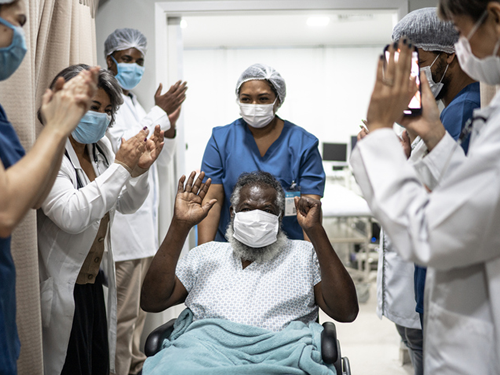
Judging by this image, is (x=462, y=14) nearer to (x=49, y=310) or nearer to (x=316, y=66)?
(x=49, y=310)

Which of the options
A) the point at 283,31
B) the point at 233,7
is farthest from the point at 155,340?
the point at 283,31

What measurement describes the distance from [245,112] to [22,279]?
1.25 metres

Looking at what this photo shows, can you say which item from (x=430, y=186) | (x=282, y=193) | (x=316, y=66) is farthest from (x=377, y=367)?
(x=316, y=66)

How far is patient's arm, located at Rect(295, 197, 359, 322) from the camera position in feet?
5.22

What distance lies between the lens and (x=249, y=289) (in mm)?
1704

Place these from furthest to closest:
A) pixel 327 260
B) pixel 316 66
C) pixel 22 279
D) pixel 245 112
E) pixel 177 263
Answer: pixel 316 66
pixel 245 112
pixel 177 263
pixel 327 260
pixel 22 279

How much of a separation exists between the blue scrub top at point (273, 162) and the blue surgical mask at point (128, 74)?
75 centimetres

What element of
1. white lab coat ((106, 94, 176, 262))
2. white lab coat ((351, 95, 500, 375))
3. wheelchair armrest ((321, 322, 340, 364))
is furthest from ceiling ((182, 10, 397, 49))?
white lab coat ((351, 95, 500, 375))

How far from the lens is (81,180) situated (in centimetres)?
170

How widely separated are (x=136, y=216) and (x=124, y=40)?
104cm

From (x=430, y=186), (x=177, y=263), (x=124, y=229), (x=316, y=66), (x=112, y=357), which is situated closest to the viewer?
(x=430, y=186)

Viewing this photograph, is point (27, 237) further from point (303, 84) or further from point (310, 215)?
point (303, 84)

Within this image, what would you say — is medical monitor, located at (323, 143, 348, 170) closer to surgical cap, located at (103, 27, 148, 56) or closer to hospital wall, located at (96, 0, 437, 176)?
hospital wall, located at (96, 0, 437, 176)

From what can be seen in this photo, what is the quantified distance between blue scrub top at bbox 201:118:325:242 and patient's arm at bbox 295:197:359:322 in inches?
20.9
